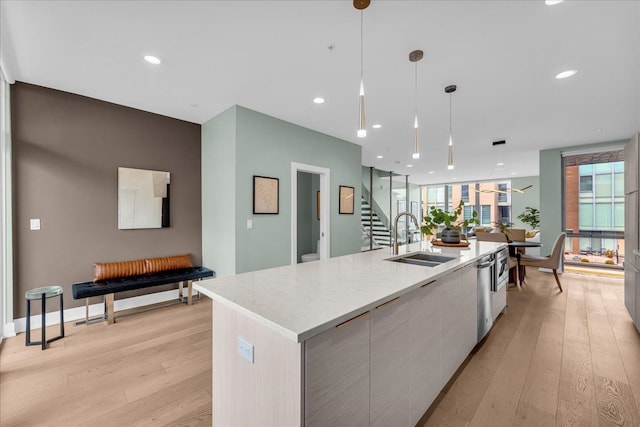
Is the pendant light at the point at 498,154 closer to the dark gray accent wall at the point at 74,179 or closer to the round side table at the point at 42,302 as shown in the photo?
the dark gray accent wall at the point at 74,179

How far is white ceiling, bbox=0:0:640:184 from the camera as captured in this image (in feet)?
6.28

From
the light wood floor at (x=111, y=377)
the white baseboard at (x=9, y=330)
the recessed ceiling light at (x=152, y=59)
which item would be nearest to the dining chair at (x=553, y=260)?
the light wood floor at (x=111, y=377)

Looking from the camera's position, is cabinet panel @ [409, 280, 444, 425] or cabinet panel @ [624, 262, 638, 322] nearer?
cabinet panel @ [409, 280, 444, 425]

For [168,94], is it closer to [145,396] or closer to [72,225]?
[72,225]

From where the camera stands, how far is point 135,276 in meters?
3.49

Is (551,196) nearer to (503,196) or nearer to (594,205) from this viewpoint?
(594,205)

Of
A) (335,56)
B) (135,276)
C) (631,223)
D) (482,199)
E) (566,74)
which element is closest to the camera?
(335,56)

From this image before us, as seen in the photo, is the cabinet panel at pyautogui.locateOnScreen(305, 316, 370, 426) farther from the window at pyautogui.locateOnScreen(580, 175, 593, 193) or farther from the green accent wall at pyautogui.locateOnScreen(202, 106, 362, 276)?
the window at pyautogui.locateOnScreen(580, 175, 593, 193)

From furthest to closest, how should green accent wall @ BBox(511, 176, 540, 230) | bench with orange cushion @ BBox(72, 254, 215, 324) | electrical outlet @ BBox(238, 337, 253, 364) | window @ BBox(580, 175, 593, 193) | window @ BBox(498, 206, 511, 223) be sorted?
window @ BBox(498, 206, 511, 223) → green accent wall @ BBox(511, 176, 540, 230) → window @ BBox(580, 175, 593, 193) → bench with orange cushion @ BBox(72, 254, 215, 324) → electrical outlet @ BBox(238, 337, 253, 364)

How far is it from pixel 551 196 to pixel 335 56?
5945 millimetres

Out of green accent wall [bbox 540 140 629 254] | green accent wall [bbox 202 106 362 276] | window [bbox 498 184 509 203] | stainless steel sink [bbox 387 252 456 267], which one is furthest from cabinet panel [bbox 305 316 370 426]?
window [bbox 498 184 509 203]

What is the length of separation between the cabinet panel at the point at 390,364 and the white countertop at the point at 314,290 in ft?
0.34

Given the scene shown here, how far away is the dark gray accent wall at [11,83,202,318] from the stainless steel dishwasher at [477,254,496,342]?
387cm

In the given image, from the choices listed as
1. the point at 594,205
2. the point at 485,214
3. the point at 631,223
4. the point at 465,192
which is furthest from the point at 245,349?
the point at 485,214
